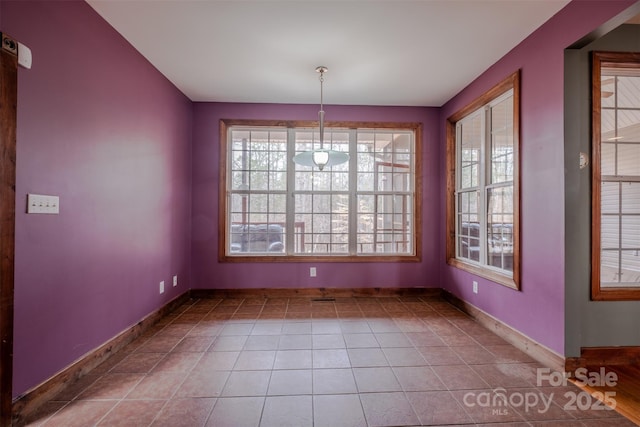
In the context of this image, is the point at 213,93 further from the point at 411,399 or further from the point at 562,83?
the point at 411,399

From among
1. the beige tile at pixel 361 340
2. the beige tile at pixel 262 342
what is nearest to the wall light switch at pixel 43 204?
the beige tile at pixel 262 342

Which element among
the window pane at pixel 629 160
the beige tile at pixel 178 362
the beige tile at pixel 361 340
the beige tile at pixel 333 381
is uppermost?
the window pane at pixel 629 160

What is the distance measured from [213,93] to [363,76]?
1.98 meters

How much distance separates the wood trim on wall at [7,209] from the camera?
5.19 ft

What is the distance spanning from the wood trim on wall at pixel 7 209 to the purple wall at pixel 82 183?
0.07m

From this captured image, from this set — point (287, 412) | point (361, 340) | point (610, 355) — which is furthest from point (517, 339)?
point (287, 412)

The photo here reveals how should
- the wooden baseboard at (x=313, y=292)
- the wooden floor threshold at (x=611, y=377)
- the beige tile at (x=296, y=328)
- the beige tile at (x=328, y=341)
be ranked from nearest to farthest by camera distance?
the wooden floor threshold at (x=611, y=377) → the beige tile at (x=328, y=341) → the beige tile at (x=296, y=328) → the wooden baseboard at (x=313, y=292)

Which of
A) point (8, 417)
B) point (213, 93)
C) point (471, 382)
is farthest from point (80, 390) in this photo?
point (213, 93)

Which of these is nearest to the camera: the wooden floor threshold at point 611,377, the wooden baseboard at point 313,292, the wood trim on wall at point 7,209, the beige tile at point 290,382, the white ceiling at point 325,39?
the wood trim on wall at point 7,209

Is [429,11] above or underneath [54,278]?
above

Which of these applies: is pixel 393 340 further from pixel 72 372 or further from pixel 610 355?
pixel 72 372

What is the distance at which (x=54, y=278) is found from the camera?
195 centimetres

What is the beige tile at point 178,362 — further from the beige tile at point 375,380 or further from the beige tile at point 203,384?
the beige tile at point 375,380

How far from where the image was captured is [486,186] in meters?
3.35
